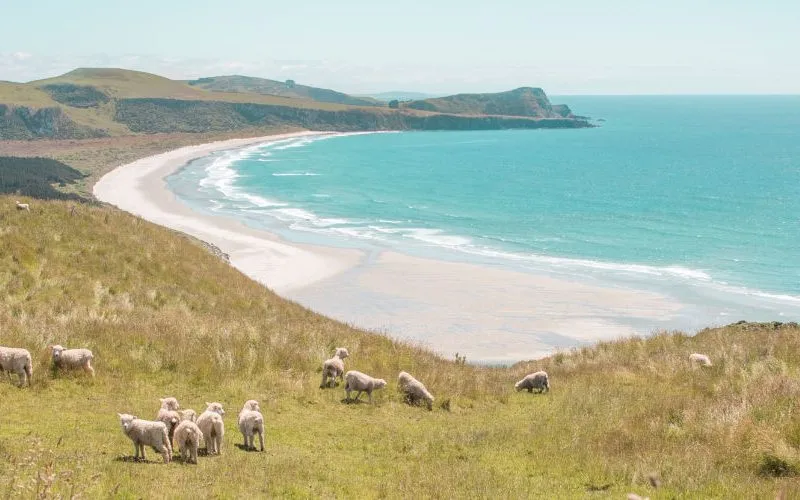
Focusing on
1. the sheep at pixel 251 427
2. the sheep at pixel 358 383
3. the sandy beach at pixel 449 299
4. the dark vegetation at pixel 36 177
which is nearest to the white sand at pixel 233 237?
the sandy beach at pixel 449 299

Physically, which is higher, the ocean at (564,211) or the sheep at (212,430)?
the sheep at (212,430)

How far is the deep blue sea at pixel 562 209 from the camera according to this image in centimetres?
5634

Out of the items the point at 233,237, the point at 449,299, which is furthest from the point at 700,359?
the point at 233,237

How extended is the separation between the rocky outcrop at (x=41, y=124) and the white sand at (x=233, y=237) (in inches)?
2819

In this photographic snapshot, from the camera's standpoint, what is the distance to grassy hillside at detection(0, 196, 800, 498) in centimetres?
1011

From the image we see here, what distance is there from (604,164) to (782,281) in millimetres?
93786

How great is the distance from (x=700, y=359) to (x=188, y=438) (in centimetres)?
1519

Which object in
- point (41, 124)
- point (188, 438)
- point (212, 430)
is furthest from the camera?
point (41, 124)

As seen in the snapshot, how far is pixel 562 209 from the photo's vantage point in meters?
89.1

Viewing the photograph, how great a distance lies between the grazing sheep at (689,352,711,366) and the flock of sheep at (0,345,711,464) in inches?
327

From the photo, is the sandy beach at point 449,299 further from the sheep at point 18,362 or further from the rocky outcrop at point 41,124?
the rocky outcrop at point 41,124

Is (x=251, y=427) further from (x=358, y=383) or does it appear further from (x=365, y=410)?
(x=358, y=383)

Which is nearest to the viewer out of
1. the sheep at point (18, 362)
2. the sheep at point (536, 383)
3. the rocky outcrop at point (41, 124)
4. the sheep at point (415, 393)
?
the sheep at point (18, 362)

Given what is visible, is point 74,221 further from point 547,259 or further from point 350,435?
point 547,259
